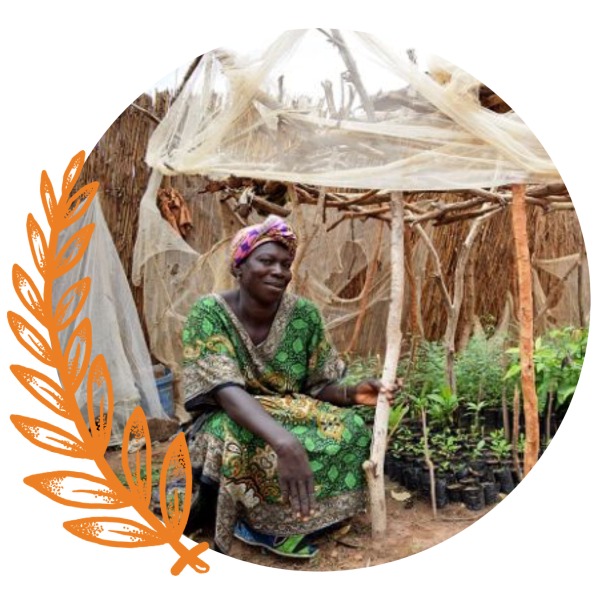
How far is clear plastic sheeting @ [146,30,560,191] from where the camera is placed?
237 cm

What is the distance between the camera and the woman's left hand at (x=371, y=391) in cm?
251

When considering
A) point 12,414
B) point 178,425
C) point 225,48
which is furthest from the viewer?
point 178,425

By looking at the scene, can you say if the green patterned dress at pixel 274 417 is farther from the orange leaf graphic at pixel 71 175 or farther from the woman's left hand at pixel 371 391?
the orange leaf graphic at pixel 71 175

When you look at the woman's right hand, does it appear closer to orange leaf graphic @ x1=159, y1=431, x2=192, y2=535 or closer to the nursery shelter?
orange leaf graphic @ x1=159, y1=431, x2=192, y2=535

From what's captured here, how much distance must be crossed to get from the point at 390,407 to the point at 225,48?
4.92 ft

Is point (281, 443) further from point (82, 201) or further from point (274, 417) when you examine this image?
point (82, 201)

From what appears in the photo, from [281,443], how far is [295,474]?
0.13 m

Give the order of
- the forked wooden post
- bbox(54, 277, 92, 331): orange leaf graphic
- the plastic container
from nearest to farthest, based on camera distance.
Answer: bbox(54, 277, 92, 331): orange leaf graphic < the forked wooden post < the plastic container

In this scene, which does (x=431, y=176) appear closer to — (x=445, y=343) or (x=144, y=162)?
(x=445, y=343)

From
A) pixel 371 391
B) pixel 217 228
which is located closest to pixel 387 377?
pixel 371 391

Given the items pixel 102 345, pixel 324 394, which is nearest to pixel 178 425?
pixel 102 345

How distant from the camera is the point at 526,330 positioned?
8.32ft

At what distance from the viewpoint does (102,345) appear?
102 inches

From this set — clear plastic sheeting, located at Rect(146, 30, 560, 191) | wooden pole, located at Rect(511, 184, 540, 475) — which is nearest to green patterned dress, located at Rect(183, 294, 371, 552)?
clear plastic sheeting, located at Rect(146, 30, 560, 191)
